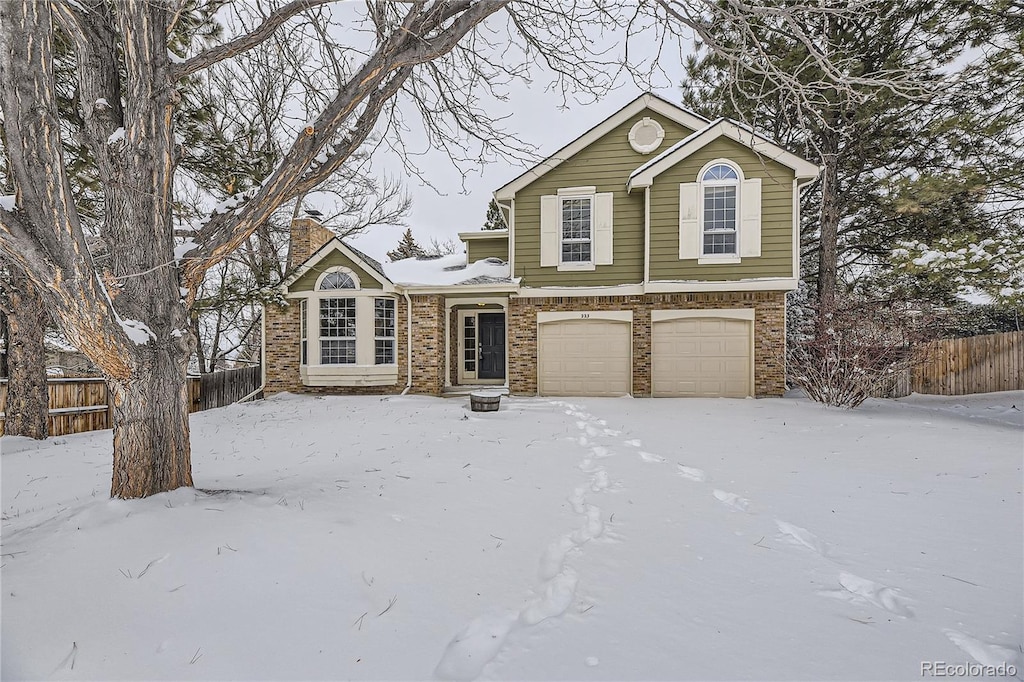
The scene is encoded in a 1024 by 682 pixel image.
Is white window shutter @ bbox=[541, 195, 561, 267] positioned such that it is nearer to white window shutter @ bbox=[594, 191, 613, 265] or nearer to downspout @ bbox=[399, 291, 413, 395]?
white window shutter @ bbox=[594, 191, 613, 265]

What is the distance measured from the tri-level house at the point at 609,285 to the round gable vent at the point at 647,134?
3 centimetres

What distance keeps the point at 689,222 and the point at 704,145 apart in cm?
183

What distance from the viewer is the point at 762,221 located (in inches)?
410

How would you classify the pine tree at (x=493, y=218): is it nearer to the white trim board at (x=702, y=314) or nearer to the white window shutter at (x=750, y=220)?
the white trim board at (x=702, y=314)

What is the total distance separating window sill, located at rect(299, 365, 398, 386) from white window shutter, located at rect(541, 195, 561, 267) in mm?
4948

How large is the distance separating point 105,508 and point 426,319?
899 cm

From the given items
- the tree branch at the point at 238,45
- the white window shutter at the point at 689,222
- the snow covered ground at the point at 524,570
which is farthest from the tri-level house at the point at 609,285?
the tree branch at the point at 238,45

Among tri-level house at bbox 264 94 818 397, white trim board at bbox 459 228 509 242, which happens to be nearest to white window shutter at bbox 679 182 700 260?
tri-level house at bbox 264 94 818 397

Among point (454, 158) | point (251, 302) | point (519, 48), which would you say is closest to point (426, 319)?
point (251, 302)

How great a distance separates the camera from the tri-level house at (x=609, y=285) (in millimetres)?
10438

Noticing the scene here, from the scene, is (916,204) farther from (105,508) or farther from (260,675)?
(105,508)

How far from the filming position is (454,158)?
5398 millimetres
